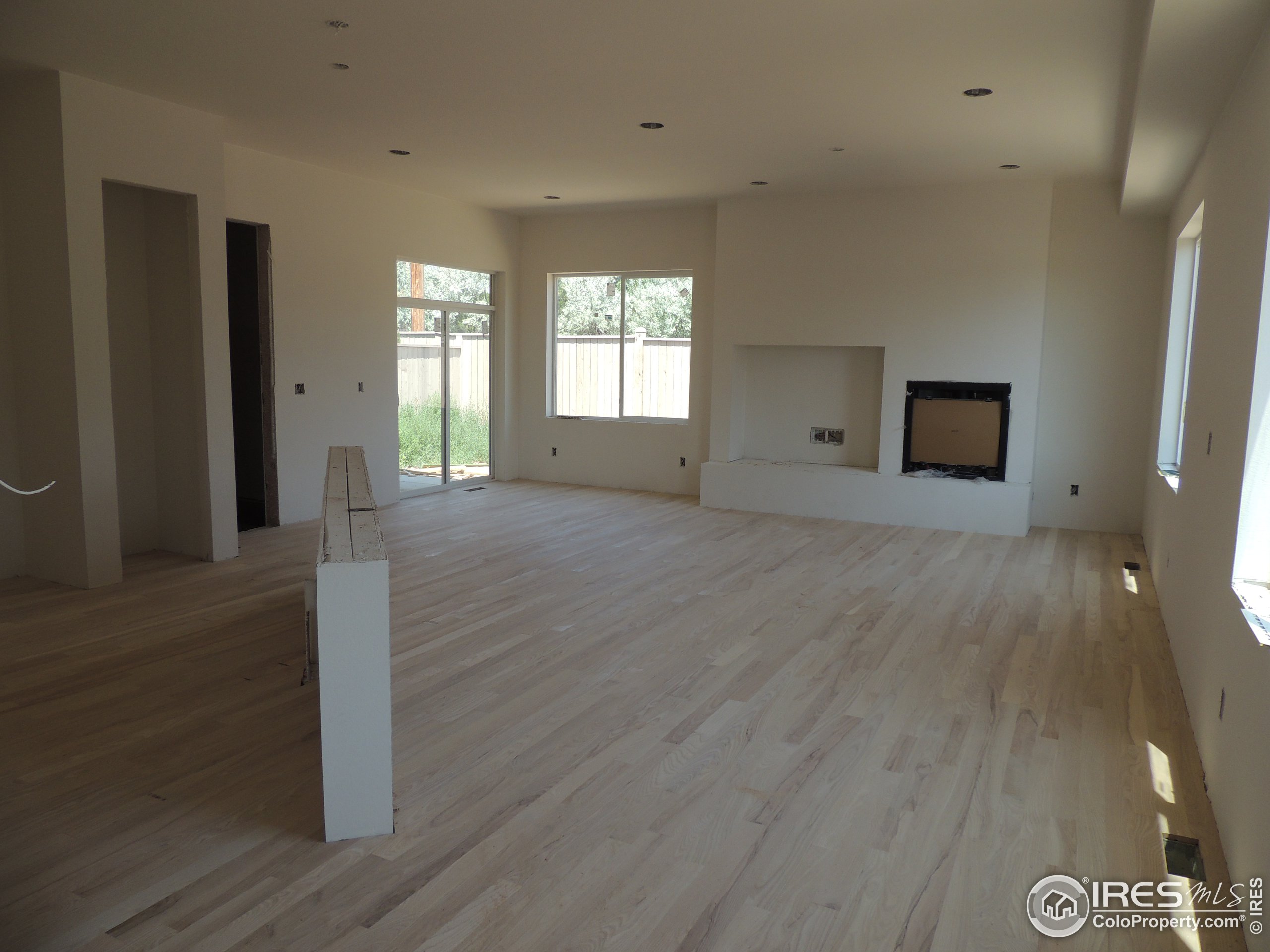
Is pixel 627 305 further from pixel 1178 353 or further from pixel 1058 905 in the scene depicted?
pixel 1058 905

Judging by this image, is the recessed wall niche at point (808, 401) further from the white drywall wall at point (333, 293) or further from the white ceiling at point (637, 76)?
the white drywall wall at point (333, 293)

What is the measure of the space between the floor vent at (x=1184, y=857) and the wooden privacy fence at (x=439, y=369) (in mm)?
6908

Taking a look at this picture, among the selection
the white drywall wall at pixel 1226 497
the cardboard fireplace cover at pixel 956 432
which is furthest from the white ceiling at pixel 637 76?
the cardboard fireplace cover at pixel 956 432

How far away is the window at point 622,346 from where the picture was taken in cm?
892

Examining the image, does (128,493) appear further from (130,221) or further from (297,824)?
(297,824)

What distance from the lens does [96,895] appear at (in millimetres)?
2221

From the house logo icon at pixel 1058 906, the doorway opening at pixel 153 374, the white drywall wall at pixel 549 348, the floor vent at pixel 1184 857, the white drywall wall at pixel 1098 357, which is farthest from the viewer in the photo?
the white drywall wall at pixel 549 348

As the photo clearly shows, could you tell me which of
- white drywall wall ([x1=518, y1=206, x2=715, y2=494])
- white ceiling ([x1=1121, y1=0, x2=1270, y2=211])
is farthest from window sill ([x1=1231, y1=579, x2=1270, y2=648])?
white drywall wall ([x1=518, y1=206, x2=715, y2=494])

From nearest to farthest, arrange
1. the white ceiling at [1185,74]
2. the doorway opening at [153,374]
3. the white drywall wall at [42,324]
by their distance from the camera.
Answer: the white ceiling at [1185,74] → the white drywall wall at [42,324] → the doorway opening at [153,374]

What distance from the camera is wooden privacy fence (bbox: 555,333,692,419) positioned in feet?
29.5

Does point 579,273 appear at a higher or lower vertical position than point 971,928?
higher

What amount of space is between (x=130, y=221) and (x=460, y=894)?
5441 millimetres

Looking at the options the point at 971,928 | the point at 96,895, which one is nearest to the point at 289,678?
the point at 96,895

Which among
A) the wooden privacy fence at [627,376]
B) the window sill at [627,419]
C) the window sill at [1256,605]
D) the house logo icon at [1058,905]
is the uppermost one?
the wooden privacy fence at [627,376]
